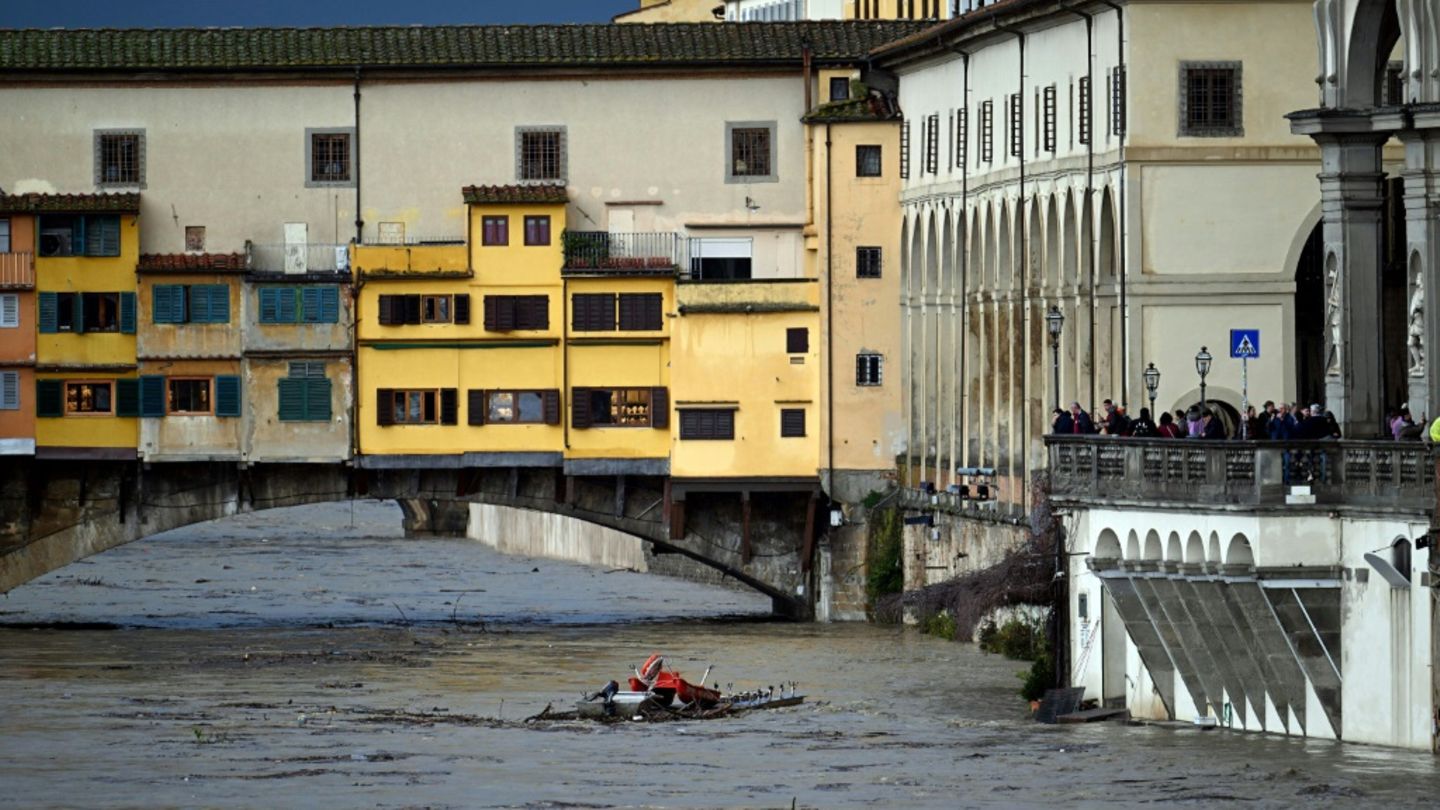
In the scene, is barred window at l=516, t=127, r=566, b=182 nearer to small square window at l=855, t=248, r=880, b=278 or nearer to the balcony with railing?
small square window at l=855, t=248, r=880, b=278

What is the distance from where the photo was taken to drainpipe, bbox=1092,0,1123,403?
2825 inches

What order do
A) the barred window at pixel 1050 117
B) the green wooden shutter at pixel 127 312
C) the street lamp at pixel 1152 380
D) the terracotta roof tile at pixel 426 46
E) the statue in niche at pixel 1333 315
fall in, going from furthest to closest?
1. the terracotta roof tile at pixel 426 46
2. the green wooden shutter at pixel 127 312
3. the barred window at pixel 1050 117
4. the street lamp at pixel 1152 380
5. the statue in niche at pixel 1333 315

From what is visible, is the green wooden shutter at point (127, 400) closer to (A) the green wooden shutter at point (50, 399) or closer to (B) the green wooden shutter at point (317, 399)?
(A) the green wooden shutter at point (50, 399)

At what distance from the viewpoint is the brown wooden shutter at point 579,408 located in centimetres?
8906

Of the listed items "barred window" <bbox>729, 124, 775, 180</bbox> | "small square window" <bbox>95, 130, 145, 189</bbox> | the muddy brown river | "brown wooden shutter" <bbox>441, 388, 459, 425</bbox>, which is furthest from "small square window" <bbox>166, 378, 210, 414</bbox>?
"barred window" <bbox>729, 124, 775, 180</bbox>

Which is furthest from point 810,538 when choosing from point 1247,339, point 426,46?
point 1247,339

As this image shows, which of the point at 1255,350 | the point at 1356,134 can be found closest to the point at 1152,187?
the point at 1255,350

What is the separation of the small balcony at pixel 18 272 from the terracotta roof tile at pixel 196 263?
2.29 m

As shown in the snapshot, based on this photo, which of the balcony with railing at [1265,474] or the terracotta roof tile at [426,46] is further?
the terracotta roof tile at [426,46]

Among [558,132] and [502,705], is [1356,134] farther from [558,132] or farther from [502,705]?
[558,132]

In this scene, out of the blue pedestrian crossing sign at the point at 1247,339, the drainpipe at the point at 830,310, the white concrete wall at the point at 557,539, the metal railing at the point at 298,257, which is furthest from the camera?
the white concrete wall at the point at 557,539

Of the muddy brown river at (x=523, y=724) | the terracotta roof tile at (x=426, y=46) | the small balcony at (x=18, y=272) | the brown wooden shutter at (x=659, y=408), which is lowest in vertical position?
the muddy brown river at (x=523, y=724)

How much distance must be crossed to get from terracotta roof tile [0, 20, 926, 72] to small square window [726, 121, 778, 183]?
1448 mm

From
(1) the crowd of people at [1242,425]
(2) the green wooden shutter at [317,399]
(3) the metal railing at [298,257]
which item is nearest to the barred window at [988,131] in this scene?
(1) the crowd of people at [1242,425]
